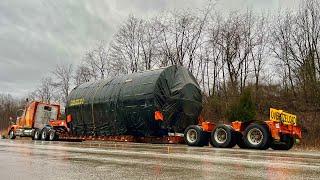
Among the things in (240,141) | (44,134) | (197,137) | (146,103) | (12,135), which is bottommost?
(12,135)

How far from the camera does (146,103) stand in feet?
60.1

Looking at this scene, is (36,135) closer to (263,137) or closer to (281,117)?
(263,137)

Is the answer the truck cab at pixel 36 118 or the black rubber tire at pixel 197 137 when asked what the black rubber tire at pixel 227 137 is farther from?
the truck cab at pixel 36 118

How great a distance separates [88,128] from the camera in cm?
2191

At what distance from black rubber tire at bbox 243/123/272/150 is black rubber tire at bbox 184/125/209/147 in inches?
78.5

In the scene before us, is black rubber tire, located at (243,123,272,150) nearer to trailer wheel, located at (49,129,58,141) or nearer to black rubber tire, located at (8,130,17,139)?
trailer wheel, located at (49,129,58,141)

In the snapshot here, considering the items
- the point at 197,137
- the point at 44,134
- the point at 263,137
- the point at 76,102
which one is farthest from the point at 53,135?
the point at 263,137

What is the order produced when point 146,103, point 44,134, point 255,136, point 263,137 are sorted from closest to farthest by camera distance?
1. point 263,137
2. point 255,136
3. point 146,103
4. point 44,134

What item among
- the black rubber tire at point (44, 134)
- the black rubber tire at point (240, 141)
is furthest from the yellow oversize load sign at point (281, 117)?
the black rubber tire at point (44, 134)

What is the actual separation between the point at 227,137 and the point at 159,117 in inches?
148

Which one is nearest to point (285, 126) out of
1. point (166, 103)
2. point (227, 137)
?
point (227, 137)

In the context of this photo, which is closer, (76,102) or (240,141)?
(240,141)

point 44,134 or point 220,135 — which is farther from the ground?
point 220,135

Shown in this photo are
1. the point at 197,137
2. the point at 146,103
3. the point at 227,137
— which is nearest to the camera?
the point at 227,137
